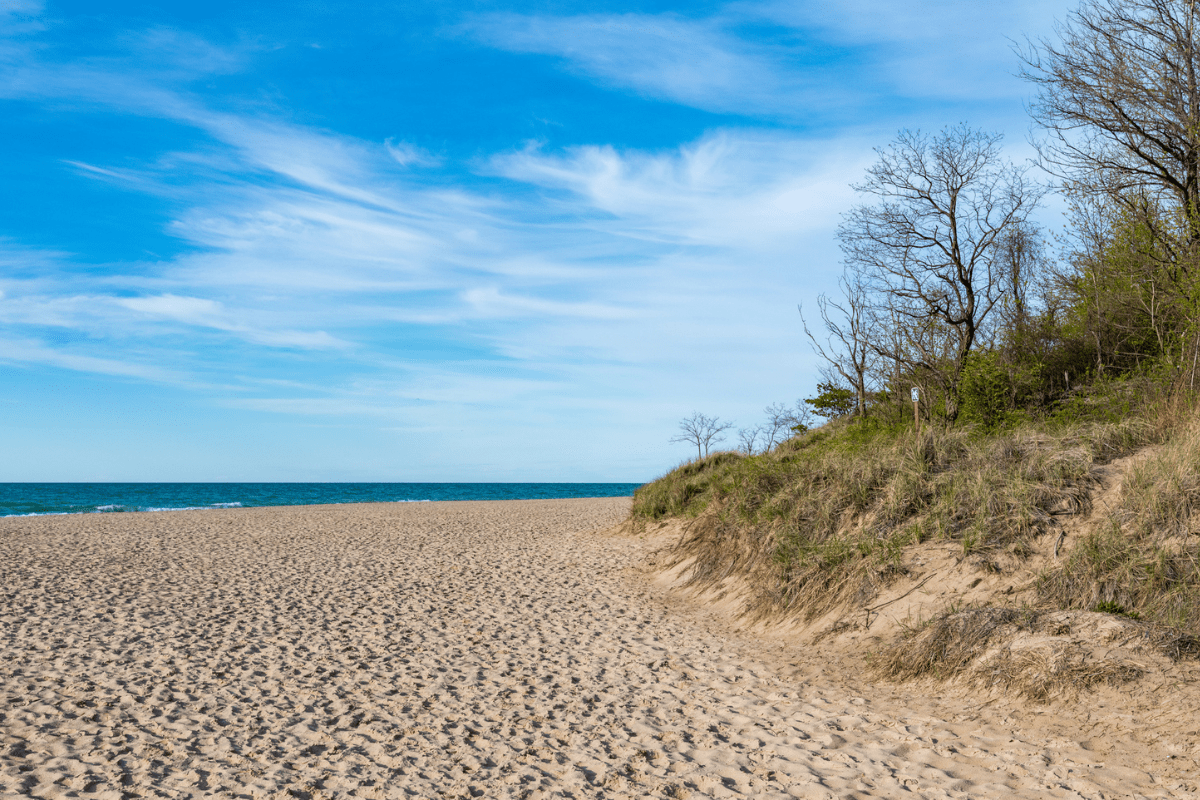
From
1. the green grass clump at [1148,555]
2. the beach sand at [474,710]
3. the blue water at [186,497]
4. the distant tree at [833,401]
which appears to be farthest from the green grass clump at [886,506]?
the blue water at [186,497]

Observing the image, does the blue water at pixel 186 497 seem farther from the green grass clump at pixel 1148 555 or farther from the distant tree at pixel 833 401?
the green grass clump at pixel 1148 555

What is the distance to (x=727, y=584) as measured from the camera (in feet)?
34.5

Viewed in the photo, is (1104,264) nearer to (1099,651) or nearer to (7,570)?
(1099,651)

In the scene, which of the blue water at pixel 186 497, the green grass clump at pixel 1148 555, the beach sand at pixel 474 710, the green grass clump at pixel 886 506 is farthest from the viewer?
the blue water at pixel 186 497

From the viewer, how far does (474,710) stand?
602 cm

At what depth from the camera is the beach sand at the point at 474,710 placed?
455 cm

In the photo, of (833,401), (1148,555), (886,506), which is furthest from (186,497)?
(1148,555)

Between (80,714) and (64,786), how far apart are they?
152 centimetres

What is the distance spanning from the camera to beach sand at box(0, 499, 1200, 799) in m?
4.55

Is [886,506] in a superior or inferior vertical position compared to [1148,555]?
superior

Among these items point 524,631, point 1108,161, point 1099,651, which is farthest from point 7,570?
point 1108,161

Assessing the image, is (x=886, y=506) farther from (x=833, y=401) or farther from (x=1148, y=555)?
(x=833, y=401)

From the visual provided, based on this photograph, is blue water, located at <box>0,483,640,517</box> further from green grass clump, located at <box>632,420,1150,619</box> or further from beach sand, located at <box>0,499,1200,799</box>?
green grass clump, located at <box>632,420,1150,619</box>

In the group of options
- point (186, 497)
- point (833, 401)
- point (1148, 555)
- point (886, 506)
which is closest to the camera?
point (1148, 555)
